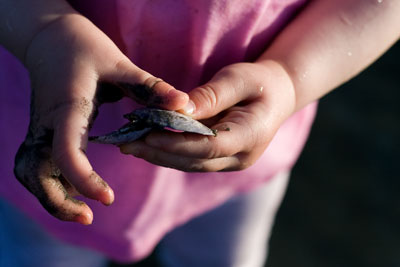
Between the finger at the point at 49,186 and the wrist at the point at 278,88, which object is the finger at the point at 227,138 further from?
the finger at the point at 49,186

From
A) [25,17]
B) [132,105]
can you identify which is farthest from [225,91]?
[25,17]

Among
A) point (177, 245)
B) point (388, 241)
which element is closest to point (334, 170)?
point (388, 241)

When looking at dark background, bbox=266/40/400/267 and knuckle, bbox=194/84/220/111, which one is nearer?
knuckle, bbox=194/84/220/111

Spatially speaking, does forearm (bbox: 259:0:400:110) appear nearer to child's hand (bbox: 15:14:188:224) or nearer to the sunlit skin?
the sunlit skin

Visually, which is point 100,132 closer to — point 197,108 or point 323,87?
point 197,108

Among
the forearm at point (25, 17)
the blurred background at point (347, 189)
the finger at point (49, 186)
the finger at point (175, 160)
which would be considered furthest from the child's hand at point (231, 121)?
the blurred background at point (347, 189)

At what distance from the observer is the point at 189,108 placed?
0.68 m

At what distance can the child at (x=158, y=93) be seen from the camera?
0.69m

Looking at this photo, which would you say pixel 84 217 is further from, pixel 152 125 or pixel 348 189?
pixel 348 189

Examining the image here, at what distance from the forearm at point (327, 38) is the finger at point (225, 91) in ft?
0.28

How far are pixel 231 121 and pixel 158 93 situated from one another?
0.42 ft

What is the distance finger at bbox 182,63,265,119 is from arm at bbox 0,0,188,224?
0.14ft

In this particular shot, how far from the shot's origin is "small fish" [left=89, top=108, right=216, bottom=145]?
65cm

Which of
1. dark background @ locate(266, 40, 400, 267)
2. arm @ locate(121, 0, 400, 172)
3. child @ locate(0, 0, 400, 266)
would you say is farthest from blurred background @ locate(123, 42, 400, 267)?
arm @ locate(121, 0, 400, 172)
